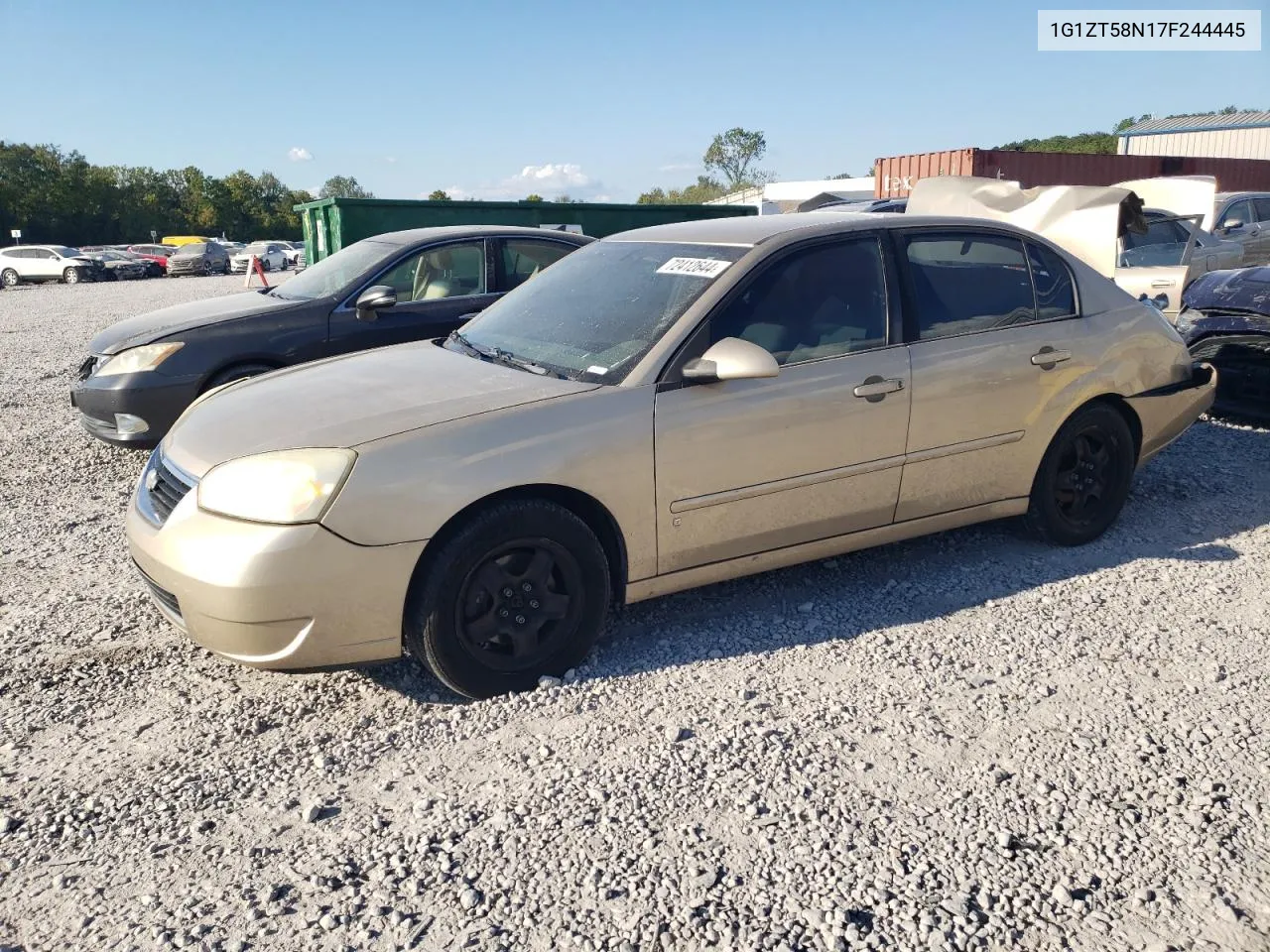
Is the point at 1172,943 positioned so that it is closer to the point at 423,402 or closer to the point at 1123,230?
the point at 423,402

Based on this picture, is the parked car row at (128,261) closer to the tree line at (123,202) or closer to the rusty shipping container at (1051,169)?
the tree line at (123,202)

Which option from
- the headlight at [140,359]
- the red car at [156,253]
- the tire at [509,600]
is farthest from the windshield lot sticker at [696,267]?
the red car at [156,253]

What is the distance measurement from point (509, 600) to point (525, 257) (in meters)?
4.36

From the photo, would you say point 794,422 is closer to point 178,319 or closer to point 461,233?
point 461,233

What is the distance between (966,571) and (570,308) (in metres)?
2.11

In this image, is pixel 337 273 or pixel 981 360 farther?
pixel 337 273

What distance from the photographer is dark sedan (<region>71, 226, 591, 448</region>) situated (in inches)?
243

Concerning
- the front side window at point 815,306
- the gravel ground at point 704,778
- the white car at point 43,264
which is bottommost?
the gravel ground at point 704,778

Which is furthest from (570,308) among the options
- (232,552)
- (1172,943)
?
(1172,943)

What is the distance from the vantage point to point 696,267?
12.8ft

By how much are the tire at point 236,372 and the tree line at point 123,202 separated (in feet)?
163

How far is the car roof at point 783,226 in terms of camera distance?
4.02 meters

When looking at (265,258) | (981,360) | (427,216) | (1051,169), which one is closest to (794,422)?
(981,360)

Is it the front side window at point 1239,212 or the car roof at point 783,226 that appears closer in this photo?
the car roof at point 783,226
